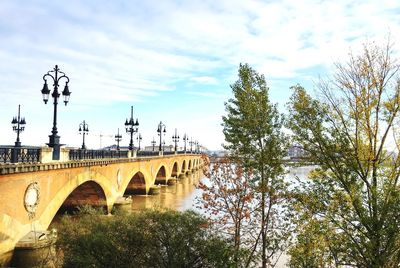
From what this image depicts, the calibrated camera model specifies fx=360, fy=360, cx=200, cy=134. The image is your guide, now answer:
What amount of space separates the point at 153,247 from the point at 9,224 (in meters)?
6.40

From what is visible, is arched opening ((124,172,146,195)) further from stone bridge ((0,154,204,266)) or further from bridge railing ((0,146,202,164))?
bridge railing ((0,146,202,164))

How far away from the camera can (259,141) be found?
14078 mm

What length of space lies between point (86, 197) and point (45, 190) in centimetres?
1234

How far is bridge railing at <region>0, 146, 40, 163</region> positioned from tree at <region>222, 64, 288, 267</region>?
8.68m

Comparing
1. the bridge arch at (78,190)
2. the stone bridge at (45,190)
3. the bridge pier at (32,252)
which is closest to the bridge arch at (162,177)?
the stone bridge at (45,190)

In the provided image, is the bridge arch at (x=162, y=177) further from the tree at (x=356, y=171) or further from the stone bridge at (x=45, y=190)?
the tree at (x=356, y=171)

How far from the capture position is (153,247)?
40.9 feet

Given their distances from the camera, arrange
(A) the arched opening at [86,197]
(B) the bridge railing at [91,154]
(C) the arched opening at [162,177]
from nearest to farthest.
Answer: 1. (B) the bridge railing at [91,154]
2. (A) the arched opening at [86,197]
3. (C) the arched opening at [162,177]

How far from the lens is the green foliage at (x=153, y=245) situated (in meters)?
12.1

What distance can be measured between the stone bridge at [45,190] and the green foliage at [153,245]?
10.8 ft

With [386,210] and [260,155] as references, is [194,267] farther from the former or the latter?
[386,210]

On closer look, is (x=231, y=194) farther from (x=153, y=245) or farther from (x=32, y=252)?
(x=32, y=252)

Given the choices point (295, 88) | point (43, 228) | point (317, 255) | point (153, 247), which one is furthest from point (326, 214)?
point (43, 228)

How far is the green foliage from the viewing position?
39.7ft
